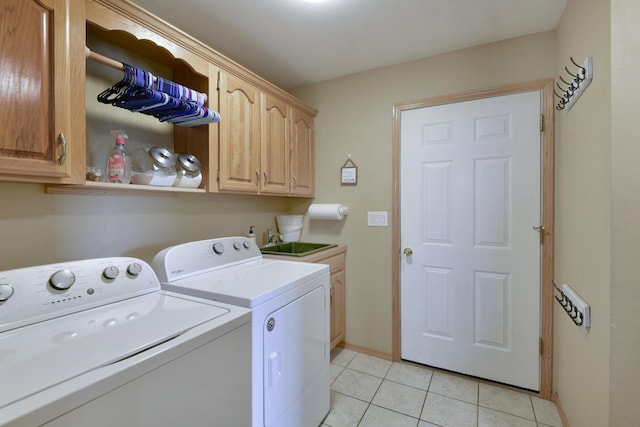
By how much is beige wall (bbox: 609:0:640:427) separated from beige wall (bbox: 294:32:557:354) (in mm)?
1051

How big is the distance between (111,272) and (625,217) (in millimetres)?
1931

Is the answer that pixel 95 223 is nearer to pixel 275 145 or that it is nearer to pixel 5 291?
pixel 5 291

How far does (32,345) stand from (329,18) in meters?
1.98

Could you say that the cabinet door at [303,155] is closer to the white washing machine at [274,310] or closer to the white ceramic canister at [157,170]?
the white washing machine at [274,310]

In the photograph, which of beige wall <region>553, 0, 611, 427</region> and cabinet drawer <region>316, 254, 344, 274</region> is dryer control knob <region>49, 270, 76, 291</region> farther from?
beige wall <region>553, 0, 611, 427</region>

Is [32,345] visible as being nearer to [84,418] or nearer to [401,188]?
[84,418]

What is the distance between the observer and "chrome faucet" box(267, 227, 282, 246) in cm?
257

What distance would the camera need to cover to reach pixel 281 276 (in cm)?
145

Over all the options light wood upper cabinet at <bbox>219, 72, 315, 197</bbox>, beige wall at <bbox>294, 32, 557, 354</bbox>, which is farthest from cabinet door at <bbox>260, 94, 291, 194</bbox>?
beige wall at <bbox>294, 32, 557, 354</bbox>

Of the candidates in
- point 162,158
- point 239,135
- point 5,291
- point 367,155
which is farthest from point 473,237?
point 5,291

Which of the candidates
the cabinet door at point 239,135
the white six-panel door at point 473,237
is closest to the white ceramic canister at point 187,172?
the cabinet door at point 239,135

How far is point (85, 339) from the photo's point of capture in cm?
82

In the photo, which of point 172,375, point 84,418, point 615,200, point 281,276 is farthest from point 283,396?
point 615,200

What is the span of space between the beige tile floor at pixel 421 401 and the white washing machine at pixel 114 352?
40.5 inches
